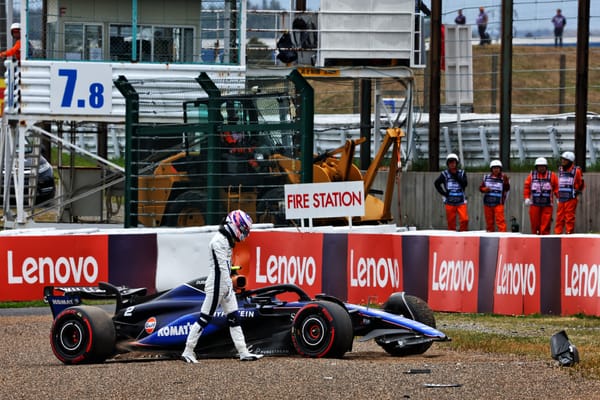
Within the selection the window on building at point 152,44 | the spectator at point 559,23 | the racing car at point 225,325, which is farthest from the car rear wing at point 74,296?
the spectator at point 559,23

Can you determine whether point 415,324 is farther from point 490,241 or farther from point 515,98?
point 515,98

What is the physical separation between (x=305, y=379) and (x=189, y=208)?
1195 cm

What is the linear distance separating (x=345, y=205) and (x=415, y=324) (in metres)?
7.54

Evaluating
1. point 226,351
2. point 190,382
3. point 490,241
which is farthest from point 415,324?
point 490,241

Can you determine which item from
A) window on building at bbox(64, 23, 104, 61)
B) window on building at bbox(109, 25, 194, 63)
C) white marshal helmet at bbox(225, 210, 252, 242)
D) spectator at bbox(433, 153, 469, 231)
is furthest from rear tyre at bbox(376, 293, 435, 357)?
window on building at bbox(64, 23, 104, 61)

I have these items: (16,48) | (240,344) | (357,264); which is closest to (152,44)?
(16,48)

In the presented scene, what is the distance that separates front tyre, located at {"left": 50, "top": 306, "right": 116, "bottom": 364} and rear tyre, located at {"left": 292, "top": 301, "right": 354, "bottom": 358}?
169 centimetres

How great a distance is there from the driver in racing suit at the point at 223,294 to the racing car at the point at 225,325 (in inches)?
8.7

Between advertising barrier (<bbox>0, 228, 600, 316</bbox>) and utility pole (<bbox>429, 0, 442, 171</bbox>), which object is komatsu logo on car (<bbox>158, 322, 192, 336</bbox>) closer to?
advertising barrier (<bbox>0, 228, 600, 316</bbox>)

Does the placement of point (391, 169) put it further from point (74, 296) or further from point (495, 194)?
point (74, 296)

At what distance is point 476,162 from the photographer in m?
31.7

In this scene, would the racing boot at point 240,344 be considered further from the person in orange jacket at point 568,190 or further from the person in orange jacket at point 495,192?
the person in orange jacket at point 495,192

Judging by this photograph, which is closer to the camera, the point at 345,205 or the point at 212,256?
the point at 212,256

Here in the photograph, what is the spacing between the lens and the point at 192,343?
38.5 feet
